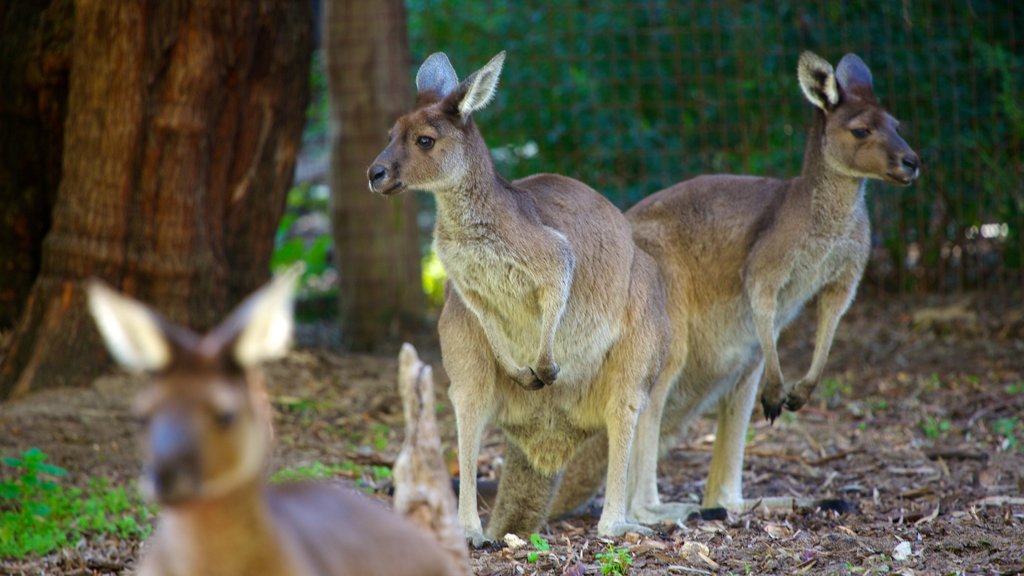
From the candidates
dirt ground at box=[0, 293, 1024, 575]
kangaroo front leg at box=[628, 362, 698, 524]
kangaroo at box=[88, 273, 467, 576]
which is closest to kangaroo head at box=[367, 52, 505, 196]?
kangaroo front leg at box=[628, 362, 698, 524]

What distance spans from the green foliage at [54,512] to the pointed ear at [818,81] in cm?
332

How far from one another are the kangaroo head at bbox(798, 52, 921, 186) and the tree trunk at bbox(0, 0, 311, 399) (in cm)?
310

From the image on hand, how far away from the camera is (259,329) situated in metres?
2.06

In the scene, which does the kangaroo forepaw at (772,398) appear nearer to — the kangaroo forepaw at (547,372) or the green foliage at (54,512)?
the kangaroo forepaw at (547,372)

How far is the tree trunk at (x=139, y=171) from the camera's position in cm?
637

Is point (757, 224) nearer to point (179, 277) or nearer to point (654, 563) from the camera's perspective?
point (654, 563)

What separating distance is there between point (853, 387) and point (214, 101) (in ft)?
13.1

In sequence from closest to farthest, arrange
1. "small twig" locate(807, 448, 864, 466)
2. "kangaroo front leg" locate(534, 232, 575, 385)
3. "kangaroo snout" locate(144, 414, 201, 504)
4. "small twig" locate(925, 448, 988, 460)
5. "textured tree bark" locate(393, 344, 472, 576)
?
"kangaroo snout" locate(144, 414, 201, 504)
"textured tree bark" locate(393, 344, 472, 576)
"kangaroo front leg" locate(534, 232, 575, 385)
"small twig" locate(925, 448, 988, 460)
"small twig" locate(807, 448, 864, 466)

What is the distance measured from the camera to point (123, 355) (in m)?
2.07

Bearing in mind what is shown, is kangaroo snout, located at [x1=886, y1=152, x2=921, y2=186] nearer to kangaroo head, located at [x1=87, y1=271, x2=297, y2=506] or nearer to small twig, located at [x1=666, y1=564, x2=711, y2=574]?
small twig, located at [x1=666, y1=564, x2=711, y2=574]

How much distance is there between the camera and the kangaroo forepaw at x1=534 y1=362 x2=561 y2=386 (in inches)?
180

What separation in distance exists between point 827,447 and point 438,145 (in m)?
2.80

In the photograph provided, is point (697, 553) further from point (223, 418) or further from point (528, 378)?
point (223, 418)

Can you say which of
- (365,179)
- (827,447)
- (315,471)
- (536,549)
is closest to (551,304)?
(536,549)
